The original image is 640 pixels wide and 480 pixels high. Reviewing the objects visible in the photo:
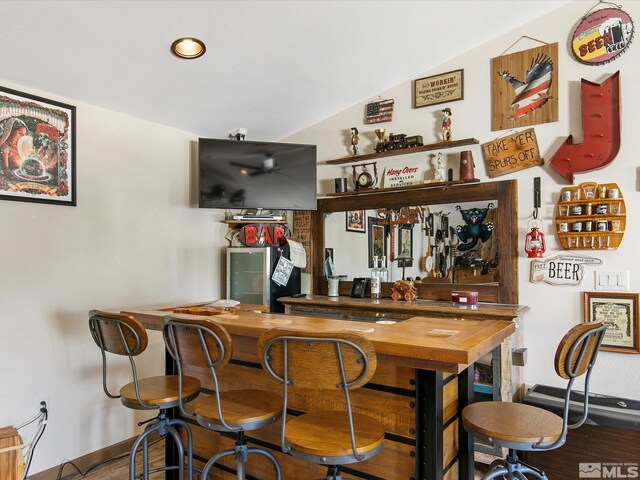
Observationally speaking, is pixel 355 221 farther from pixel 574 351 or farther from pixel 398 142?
pixel 574 351

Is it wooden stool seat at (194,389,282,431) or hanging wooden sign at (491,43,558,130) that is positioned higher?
hanging wooden sign at (491,43,558,130)

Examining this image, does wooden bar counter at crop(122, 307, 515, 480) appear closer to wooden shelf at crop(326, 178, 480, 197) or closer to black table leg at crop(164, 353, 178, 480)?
black table leg at crop(164, 353, 178, 480)

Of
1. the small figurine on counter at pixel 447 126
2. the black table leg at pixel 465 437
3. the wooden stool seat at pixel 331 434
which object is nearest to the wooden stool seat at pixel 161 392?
the wooden stool seat at pixel 331 434

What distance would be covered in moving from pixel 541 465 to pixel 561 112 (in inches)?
83.8

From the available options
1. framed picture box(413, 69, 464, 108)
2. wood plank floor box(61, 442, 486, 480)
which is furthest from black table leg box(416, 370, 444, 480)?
framed picture box(413, 69, 464, 108)

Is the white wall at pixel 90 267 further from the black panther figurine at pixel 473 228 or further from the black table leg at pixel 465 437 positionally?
the black table leg at pixel 465 437

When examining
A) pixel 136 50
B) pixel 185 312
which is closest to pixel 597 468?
pixel 185 312

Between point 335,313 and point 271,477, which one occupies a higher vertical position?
point 335,313

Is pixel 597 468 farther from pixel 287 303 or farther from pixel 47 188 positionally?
pixel 47 188

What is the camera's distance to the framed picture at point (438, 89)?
3.24 meters

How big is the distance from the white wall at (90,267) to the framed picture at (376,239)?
145cm

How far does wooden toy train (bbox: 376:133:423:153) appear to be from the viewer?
133 inches

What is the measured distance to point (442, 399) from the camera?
1.72m

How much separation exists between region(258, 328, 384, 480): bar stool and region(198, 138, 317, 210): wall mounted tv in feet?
7.06
